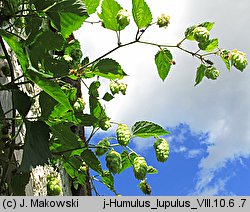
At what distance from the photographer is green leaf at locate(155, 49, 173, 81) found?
175 centimetres

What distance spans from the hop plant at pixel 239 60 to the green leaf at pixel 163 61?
0.66ft

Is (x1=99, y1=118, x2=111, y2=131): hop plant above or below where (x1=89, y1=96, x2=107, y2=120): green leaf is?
below

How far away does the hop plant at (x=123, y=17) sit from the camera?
1.62 metres

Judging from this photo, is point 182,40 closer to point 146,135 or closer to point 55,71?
point 146,135

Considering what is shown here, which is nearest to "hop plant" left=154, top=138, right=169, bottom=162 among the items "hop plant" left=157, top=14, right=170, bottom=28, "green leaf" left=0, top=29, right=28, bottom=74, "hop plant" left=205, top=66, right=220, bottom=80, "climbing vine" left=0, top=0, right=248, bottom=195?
"climbing vine" left=0, top=0, right=248, bottom=195

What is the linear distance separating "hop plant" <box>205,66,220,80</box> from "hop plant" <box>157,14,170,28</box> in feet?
0.67

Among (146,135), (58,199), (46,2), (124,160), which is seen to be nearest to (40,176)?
(124,160)

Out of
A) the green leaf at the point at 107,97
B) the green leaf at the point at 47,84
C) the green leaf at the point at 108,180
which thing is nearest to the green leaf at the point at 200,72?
the green leaf at the point at 107,97

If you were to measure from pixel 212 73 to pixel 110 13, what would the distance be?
15.4 inches

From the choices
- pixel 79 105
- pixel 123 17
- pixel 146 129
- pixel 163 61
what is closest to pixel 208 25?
pixel 163 61

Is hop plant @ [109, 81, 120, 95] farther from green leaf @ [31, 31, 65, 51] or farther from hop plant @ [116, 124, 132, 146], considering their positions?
green leaf @ [31, 31, 65, 51]

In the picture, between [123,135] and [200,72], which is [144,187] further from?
[200,72]

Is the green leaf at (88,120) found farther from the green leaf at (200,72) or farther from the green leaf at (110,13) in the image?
the green leaf at (200,72)

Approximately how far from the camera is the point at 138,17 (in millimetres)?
1617
